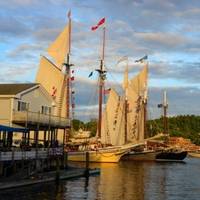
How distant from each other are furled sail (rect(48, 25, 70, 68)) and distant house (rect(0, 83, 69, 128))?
36762mm

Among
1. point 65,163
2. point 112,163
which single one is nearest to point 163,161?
point 112,163

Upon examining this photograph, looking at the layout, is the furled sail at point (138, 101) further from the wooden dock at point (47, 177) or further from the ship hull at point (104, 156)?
the wooden dock at point (47, 177)

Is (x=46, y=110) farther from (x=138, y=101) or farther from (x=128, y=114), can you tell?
(x=138, y=101)

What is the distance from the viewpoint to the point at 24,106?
68062 mm

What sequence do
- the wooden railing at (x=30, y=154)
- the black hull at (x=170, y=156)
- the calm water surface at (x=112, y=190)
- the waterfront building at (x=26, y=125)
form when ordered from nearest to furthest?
the calm water surface at (x=112, y=190) < the wooden railing at (x=30, y=154) < the waterfront building at (x=26, y=125) < the black hull at (x=170, y=156)

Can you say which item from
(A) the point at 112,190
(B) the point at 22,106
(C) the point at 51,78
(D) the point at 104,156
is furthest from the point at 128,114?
(A) the point at 112,190

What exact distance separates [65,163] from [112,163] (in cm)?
3684

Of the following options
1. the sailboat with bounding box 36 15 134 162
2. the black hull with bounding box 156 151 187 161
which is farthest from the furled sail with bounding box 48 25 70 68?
the black hull with bounding box 156 151 187 161

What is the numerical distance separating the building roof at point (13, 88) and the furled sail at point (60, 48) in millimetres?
39158

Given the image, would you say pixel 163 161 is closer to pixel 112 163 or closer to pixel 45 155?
pixel 112 163

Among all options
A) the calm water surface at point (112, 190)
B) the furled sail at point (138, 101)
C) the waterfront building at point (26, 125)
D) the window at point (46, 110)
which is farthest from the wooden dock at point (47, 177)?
the furled sail at point (138, 101)

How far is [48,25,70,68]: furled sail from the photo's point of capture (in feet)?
363

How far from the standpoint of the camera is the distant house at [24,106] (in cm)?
6400

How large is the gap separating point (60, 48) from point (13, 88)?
4400cm
